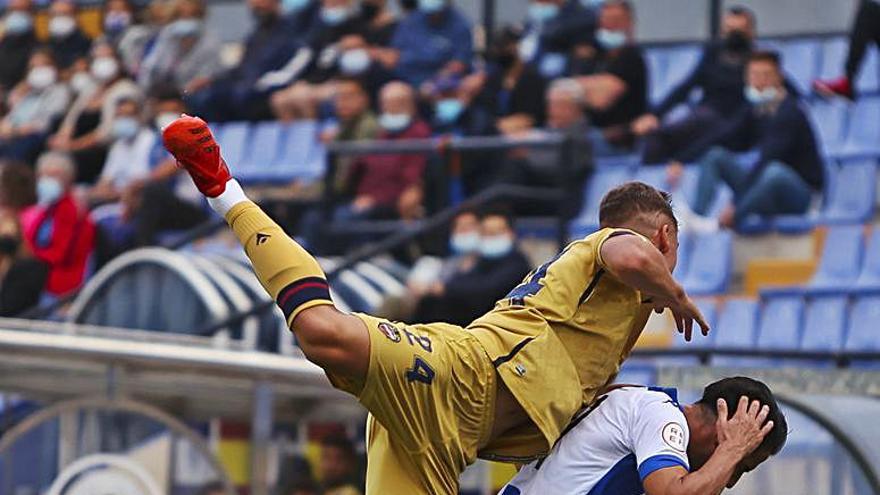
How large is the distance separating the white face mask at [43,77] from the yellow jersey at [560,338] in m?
11.7

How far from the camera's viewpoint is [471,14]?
16.9m

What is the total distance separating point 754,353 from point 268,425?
257 centimetres

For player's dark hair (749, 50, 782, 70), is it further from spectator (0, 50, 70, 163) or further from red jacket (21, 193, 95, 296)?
spectator (0, 50, 70, 163)

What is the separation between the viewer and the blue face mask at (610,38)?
13.8 m

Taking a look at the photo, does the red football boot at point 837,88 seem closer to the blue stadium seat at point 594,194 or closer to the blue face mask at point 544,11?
the blue stadium seat at point 594,194

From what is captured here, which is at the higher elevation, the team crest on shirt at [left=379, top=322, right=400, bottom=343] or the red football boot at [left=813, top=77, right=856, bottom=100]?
the team crest on shirt at [left=379, top=322, right=400, bottom=343]

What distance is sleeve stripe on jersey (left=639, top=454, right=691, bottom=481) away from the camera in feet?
20.8

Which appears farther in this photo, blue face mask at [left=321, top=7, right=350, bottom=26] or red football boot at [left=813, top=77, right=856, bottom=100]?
blue face mask at [left=321, top=7, right=350, bottom=26]

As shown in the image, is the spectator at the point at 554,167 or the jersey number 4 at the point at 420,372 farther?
the spectator at the point at 554,167

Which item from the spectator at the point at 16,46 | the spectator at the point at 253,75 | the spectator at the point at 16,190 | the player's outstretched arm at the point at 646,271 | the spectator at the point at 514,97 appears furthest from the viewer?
the spectator at the point at 16,46

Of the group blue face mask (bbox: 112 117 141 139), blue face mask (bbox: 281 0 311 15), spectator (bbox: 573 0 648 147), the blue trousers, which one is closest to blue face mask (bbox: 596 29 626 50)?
spectator (bbox: 573 0 648 147)

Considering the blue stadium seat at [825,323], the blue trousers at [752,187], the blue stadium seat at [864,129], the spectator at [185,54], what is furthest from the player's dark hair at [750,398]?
the spectator at [185,54]

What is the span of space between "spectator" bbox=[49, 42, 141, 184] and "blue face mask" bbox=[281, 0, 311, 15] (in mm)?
1386

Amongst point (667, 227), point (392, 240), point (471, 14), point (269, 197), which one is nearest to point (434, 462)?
point (667, 227)
